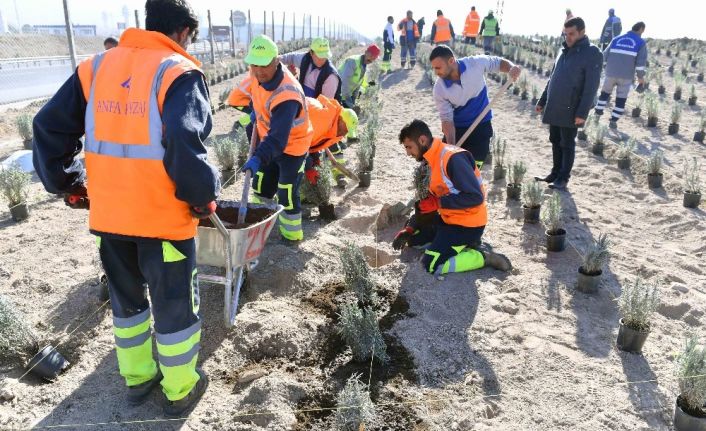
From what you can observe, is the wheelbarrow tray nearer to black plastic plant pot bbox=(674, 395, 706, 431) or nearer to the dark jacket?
black plastic plant pot bbox=(674, 395, 706, 431)

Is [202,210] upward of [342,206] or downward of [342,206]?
upward

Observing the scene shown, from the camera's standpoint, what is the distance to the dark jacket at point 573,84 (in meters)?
5.38

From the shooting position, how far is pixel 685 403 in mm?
2543

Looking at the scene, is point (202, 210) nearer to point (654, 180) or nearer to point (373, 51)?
point (373, 51)

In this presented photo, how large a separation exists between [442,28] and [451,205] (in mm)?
13055

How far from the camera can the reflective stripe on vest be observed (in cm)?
207

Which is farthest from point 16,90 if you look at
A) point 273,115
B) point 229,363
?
point 229,363

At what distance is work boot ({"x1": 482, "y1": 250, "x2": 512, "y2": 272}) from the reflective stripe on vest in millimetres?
2843

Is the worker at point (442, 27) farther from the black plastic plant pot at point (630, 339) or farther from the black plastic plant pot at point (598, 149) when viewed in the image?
the black plastic plant pot at point (630, 339)

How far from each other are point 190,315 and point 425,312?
1.75 metres

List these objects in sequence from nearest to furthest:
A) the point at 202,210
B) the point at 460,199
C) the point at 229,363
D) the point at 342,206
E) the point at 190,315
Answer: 1. the point at 202,210
2. the point at 190,315
3. the point at 229,363
4. the point at 460,199
5. the point at 342,206

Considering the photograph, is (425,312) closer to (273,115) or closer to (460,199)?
(460,199)

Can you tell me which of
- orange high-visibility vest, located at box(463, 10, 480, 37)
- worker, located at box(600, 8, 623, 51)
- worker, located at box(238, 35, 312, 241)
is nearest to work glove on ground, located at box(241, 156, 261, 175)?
worker, located at box(238, 35, 312, 241)

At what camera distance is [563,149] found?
5875 millimetres
